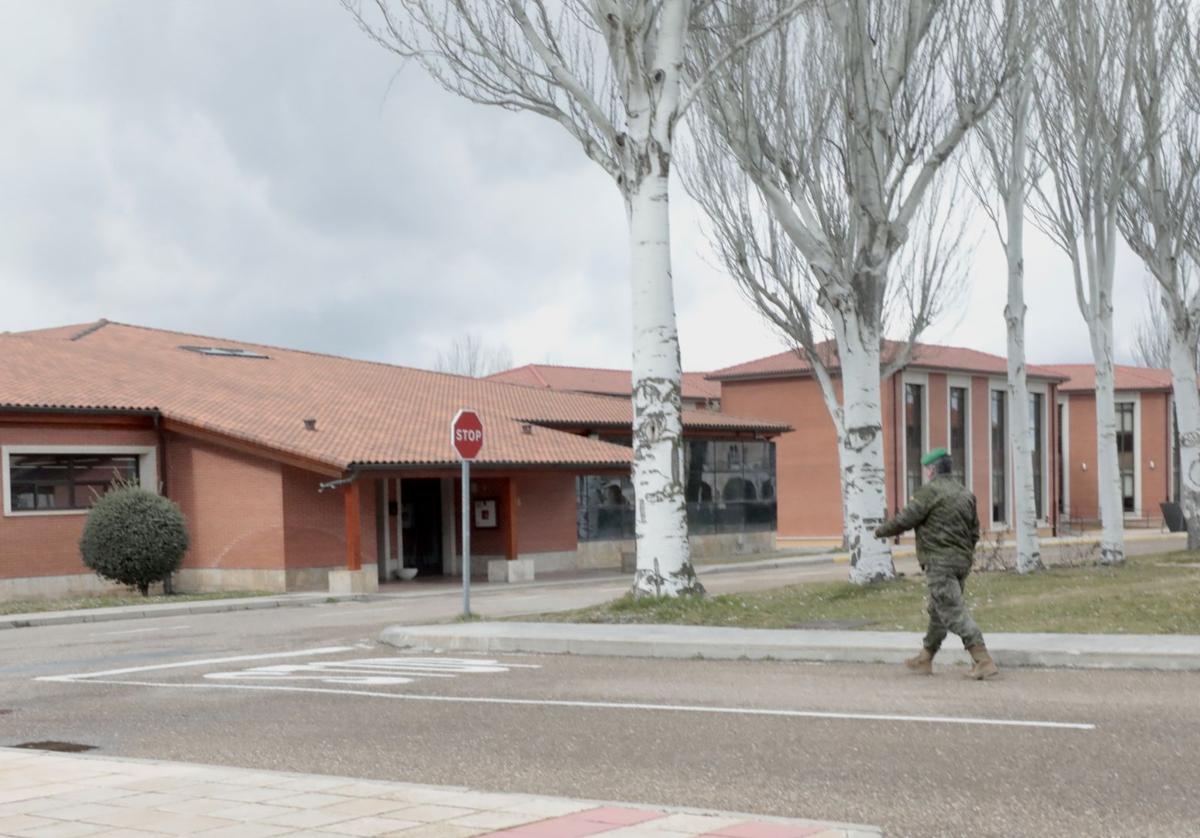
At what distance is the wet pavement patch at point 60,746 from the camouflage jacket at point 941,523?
6.15 meters

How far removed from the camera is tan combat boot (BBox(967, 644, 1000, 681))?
37.3 feet

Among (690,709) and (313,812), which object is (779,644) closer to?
(690,709)

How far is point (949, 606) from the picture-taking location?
1138 centimetres

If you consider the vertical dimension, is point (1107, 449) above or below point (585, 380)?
Answer: below

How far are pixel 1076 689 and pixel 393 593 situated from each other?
71.3ft

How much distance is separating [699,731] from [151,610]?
1835 cm

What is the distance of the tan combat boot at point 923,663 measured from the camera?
11.9 m

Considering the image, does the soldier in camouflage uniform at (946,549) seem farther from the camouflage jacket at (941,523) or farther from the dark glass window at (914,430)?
the dark glass window at (914,430)

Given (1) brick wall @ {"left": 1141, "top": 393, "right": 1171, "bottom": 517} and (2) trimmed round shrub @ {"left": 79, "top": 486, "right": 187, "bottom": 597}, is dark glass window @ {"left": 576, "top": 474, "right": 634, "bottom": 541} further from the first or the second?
(1) brick wall @ {"left": 1141, "top": 393, "right": 1171, "bottom": 517}

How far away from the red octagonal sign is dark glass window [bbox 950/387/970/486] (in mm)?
42485

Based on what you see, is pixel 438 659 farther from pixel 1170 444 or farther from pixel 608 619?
pixel 1170 444

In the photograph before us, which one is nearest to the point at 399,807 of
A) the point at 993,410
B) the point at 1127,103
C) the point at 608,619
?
the point at 608,619

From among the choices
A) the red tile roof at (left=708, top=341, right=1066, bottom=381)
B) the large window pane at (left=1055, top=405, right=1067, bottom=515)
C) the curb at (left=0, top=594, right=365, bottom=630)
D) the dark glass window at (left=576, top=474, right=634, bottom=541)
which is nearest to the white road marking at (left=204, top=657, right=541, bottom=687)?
the curb at (left=0, top=594, right=365, bottom=630)

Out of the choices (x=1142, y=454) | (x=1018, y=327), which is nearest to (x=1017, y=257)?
(x=1018, y=327)
